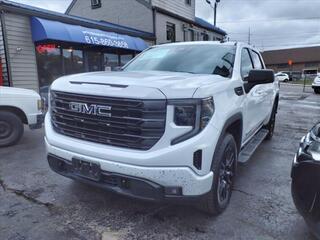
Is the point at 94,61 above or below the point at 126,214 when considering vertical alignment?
above

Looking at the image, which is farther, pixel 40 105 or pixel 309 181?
pixel 40 105

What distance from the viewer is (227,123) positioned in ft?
10.6

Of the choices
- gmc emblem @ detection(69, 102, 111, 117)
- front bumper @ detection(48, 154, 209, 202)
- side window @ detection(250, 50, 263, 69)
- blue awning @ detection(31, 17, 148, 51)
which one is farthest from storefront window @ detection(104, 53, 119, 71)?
front bumper @ detection(48, 154, 209, 202)

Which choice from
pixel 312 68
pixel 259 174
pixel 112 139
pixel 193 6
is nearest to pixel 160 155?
pixel 112 139

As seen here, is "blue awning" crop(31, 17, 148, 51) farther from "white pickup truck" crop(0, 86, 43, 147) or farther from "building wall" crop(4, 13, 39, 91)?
"white pickup truck" crop(0, 86, 43, 147)

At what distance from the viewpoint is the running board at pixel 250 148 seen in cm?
420

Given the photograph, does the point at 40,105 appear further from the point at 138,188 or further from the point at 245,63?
the point at 138,188

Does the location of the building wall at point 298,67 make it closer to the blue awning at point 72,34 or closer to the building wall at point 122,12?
the building wall at point 122,12

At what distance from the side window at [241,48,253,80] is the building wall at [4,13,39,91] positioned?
9.06 metres

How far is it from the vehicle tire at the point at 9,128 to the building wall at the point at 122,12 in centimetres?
1330

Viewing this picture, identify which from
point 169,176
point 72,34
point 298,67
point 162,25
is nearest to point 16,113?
point 169,176

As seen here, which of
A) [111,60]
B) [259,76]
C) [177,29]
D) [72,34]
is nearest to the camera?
[259,76]

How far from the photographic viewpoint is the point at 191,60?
429cm

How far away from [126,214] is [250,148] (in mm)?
2265
